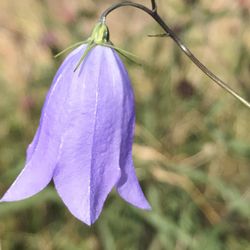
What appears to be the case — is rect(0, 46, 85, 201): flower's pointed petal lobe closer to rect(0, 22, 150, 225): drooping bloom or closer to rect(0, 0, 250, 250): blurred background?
rect(0, 22, 150, 225): drooping bloom

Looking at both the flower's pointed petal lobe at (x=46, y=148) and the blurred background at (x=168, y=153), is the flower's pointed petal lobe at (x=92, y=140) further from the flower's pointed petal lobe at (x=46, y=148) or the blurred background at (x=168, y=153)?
the blurred background at (x=168, y=153)

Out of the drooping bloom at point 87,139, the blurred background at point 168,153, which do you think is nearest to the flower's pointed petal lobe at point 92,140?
the drooping bloom at point 87,139


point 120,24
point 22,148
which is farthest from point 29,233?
point 120,24

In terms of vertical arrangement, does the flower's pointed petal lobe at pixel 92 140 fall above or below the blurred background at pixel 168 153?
above

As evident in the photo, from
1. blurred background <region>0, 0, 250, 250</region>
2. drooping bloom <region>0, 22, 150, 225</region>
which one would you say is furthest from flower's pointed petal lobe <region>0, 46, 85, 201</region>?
blurred background <region>0, 0, 250, 250</region>

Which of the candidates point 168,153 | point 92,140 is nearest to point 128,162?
point 92,140

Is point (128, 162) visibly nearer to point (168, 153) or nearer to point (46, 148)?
point (46, 148)

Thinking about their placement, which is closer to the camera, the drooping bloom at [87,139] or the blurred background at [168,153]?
the drooping bloom at [87,139]
